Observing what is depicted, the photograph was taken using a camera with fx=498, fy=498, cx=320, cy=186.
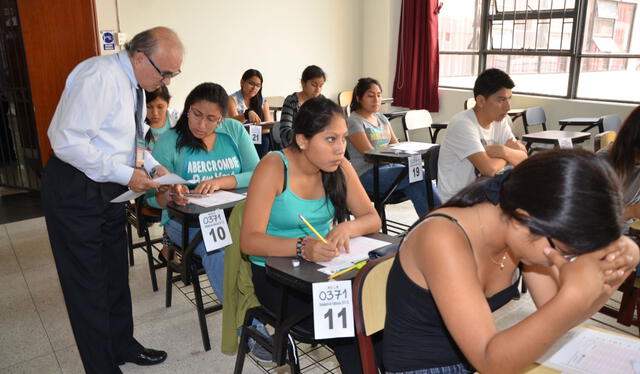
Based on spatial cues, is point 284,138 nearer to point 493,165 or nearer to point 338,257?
point 493,165

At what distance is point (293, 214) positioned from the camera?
5.89 ft

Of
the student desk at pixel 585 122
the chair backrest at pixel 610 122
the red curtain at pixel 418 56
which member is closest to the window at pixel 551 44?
the red curtain at pixel 418 56

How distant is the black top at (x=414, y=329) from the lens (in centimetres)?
108

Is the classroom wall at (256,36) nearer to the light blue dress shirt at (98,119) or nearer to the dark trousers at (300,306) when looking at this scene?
the light blue dress shirt at (98,119)

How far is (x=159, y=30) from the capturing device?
1871 mm

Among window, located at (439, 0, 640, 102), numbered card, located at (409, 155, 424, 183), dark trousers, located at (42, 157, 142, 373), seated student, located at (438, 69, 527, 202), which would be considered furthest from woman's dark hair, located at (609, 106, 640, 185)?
window, located at (439, 0, 640, 102)

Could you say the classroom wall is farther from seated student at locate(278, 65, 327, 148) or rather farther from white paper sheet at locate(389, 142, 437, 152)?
white paper sheet at locate(389, 142, 437, 152)

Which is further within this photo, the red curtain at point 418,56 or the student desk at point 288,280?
the red curtain at point 418,56

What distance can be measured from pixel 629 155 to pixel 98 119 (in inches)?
84.3

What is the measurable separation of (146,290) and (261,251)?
1.69 metres

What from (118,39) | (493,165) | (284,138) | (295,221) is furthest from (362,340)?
(118,39)

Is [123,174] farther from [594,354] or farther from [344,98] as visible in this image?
[344,98]

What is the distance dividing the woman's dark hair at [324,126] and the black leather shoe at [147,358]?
1.09m

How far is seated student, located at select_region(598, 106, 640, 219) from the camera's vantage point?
208cm
